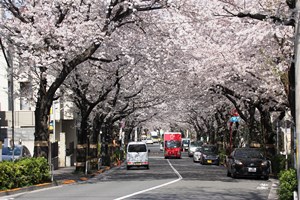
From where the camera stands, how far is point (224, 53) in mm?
30062

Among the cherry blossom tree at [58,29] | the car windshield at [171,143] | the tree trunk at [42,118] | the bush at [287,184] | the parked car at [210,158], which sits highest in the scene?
the cherry blossom tree at [58,29]

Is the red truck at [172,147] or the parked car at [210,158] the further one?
the red truck at [172,147]

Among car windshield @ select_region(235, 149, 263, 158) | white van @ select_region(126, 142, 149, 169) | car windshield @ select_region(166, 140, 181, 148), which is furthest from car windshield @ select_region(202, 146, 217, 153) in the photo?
car windshield @ select_region(235, 149, 263, 158)

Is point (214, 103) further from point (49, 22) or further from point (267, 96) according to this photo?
point (49, 22)

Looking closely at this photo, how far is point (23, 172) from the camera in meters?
23.2

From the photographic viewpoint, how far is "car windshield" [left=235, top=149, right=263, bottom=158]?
31.2m

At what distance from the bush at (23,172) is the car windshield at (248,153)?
410 inches

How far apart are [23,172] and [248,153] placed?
12.9 metres

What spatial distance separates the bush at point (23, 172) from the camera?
2145 centimetres

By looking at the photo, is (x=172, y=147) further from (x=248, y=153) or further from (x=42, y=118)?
(x=42, y=118)

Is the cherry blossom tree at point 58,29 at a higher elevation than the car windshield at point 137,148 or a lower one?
higher

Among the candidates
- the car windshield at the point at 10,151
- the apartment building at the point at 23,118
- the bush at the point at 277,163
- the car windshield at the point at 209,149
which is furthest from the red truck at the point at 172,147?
the bush at the point at 277,163

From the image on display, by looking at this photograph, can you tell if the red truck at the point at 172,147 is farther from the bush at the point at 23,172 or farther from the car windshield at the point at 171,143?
the bush at the point at 23,172

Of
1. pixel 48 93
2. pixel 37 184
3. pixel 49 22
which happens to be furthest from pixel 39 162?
pixel 49 22
